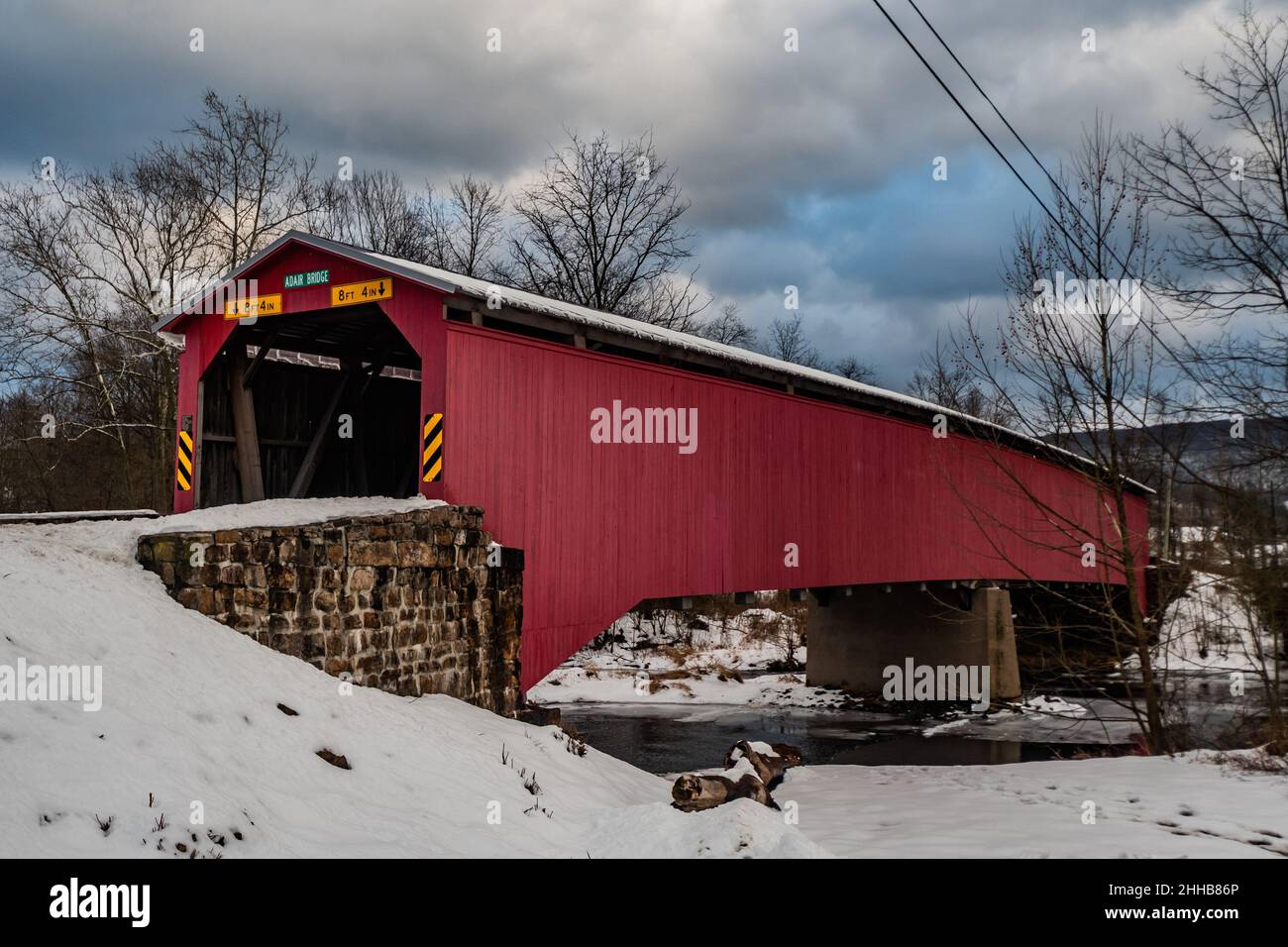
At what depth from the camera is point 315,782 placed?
19.0 feet

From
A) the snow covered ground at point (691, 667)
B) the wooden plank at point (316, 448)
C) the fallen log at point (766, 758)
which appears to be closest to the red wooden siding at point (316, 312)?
the wooden plank at point (316, 448)

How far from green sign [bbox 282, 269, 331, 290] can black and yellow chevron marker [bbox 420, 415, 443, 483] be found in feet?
7.28

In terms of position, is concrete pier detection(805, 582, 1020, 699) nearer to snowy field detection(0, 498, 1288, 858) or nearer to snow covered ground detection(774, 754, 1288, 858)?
snow covered ground detection(774, 754, 1288, 858)

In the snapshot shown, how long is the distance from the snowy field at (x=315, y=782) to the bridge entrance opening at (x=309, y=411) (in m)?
3.28

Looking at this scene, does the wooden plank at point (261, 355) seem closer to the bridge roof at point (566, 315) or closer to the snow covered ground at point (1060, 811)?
the bridge roof at point (566, 315)

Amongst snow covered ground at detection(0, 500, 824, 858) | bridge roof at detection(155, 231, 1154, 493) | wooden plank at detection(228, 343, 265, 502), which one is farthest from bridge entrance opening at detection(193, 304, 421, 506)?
snow covered ground at detection(0, 500, 824, 858)

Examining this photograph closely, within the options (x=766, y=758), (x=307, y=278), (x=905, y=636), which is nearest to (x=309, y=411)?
(x=307, y=278)

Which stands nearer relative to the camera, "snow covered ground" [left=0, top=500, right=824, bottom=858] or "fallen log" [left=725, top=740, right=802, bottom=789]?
Result: "snow covered ground" [left=0, top=500, right=824, bottom=858]

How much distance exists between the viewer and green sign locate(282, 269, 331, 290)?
10.3 metres

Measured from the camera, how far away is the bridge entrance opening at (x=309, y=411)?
456 inches
